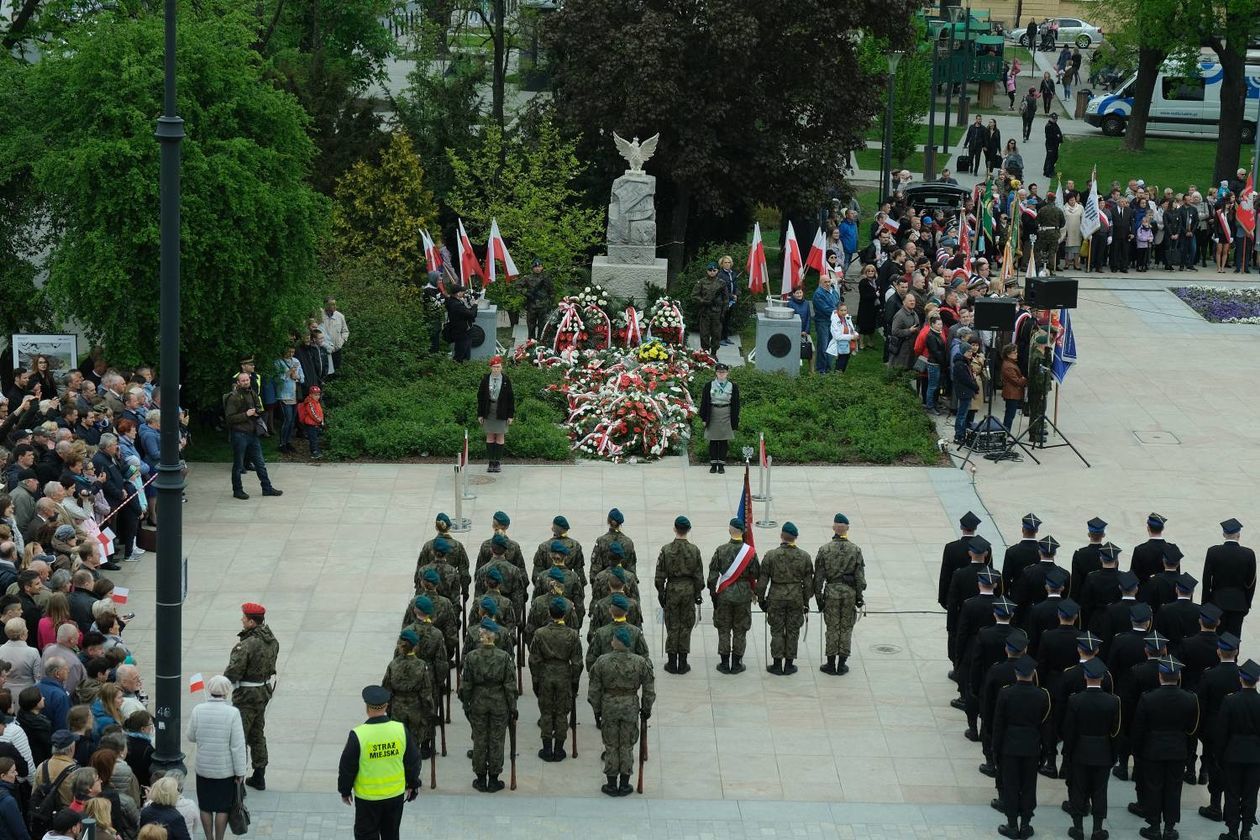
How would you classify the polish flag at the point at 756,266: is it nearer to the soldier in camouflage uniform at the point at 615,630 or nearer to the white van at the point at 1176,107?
the soldier in camouflage uniform at the point at 615,630

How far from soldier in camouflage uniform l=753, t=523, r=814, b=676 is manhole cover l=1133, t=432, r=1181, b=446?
1014 centimetres

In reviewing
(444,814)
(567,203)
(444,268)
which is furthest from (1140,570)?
(567,203)

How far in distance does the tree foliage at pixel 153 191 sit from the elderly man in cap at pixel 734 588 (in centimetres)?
879

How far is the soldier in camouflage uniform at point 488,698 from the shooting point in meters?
15.5

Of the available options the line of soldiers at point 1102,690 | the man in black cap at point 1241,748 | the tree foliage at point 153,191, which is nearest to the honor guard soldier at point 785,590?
the line of soldiers at point 1102,690

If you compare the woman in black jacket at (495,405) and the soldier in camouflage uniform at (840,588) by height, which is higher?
the woman in black jacket at (495,405)

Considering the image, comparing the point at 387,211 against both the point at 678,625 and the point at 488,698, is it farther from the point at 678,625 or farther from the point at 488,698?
the point at 488,698

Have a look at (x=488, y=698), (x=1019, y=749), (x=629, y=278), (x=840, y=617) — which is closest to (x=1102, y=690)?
(x=1019, y=749)

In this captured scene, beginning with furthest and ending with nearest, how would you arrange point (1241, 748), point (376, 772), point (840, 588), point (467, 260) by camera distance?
point (467, 260) < point (840, 588) < point (1241, 748) < point (376, 772)

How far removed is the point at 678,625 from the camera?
18219mm

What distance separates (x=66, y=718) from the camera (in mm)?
14047

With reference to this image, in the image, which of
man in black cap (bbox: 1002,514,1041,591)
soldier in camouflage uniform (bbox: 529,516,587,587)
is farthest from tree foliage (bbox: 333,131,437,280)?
man in black cap (bbox: 1002,514,1041,591)

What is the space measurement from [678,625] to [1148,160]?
35028mm

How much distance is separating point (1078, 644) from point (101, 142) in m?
13.9
